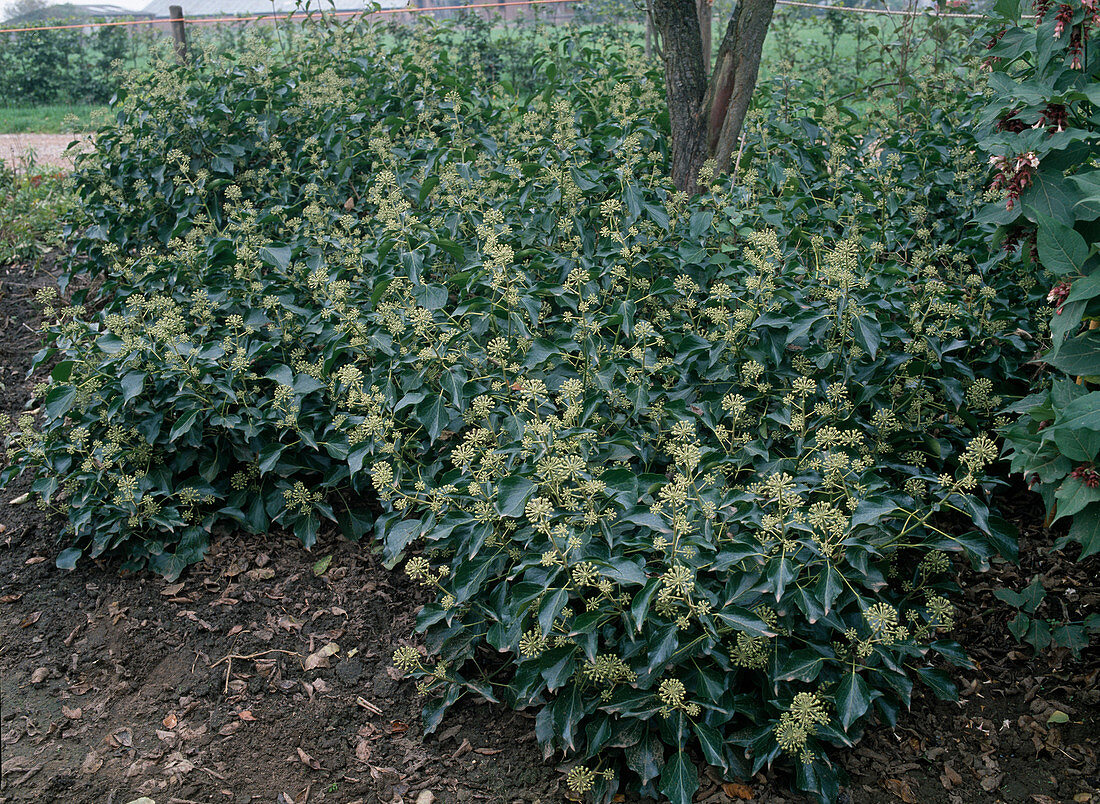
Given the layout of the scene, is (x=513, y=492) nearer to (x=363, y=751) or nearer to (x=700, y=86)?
(x=363, y=751)

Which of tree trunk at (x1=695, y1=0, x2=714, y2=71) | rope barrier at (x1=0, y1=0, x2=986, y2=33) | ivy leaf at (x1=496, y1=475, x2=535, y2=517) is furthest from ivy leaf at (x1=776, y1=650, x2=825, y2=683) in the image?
tree trunk at (x1=695, y1=0, x2=714, y2=71)

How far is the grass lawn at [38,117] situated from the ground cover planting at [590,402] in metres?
8.06

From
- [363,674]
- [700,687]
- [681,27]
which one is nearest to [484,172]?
[681,27]

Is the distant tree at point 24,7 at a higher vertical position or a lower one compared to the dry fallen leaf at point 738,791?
higher

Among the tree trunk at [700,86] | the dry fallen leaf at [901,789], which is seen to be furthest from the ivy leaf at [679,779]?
the tree trunk at [700,86]

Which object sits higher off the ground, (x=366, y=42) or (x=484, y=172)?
(x=366, y=42)

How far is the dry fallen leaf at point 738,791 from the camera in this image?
7.55 ft

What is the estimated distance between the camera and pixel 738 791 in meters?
2.31

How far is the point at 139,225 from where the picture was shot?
15.6 feet

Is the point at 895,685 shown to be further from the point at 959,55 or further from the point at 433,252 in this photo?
the point at 959,55

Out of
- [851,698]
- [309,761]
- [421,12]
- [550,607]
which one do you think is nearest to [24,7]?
[421,12]

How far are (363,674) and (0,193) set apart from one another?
5942 millimetres

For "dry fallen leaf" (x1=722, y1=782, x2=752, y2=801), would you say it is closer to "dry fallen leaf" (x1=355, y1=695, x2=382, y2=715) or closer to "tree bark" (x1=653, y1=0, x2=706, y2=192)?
"dry fallen leaf" (x1=355, y1=695, x2=382, y2=715)

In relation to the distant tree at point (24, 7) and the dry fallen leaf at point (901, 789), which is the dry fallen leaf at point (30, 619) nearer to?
the dry fallen leaf at point (901, 789)
